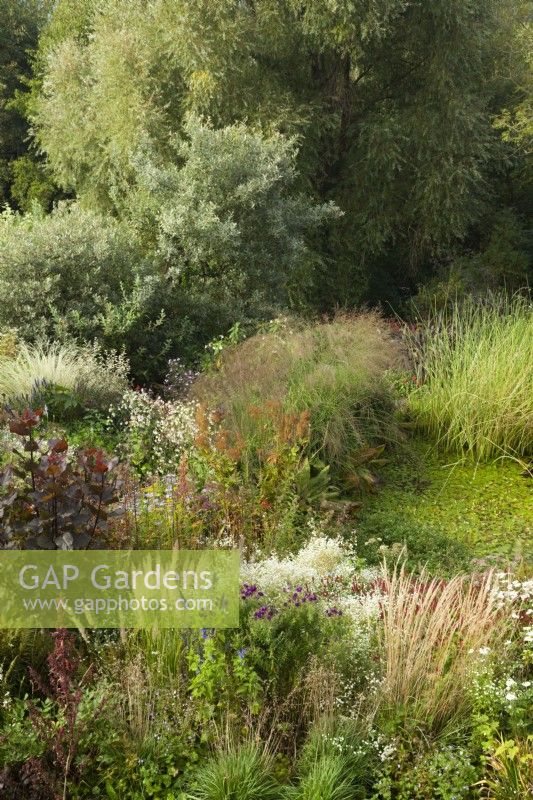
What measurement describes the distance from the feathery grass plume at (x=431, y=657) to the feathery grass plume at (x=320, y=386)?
2.52 metres

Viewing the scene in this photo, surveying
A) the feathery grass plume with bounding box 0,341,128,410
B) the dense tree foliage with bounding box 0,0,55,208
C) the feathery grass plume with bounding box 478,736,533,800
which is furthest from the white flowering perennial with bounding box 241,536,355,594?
the dense tree foliage with bounding box 0,0,55,208

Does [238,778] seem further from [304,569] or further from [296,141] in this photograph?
[296,141]

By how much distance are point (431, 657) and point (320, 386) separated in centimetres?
360

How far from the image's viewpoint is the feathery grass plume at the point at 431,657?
3.09m

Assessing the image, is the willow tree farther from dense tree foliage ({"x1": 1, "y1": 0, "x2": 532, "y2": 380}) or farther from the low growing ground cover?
the low growing ground cover

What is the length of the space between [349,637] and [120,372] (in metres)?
5.08

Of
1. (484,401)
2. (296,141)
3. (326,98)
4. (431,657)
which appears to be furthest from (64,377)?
(326,98)

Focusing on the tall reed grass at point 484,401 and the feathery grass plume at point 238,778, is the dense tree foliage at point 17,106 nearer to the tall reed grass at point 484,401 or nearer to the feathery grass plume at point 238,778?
the tall reed grass at point 484,401

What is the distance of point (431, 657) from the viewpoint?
3.29 metres

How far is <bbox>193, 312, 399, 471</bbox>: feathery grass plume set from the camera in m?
6.28

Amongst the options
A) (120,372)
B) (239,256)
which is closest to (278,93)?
(239,256)

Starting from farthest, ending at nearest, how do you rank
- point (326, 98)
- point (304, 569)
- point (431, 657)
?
point (326, 98) → point (304, 569) → point (431, 657)

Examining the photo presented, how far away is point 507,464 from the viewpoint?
700 cm

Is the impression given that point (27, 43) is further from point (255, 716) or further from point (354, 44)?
point (255, 716)
